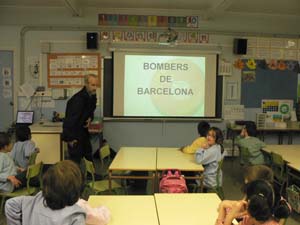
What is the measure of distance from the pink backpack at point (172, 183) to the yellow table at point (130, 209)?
2.43ft

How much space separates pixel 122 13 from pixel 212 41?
1.81m

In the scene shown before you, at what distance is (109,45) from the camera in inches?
260

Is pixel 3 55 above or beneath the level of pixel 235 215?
above

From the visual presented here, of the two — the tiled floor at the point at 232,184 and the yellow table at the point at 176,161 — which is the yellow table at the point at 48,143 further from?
the yellow table at the point at 176,161

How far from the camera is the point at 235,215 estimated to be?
2021 millimetres

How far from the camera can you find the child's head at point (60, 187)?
5.71ft

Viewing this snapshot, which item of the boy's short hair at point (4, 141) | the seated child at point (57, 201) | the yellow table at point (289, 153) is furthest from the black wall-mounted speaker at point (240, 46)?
the seated child at point (57, 201)

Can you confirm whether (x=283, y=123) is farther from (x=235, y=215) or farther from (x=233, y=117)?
(x=235, y=215)

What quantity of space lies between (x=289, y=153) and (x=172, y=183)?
203cm

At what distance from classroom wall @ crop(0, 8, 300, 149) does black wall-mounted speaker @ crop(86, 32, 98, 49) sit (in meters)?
0.15

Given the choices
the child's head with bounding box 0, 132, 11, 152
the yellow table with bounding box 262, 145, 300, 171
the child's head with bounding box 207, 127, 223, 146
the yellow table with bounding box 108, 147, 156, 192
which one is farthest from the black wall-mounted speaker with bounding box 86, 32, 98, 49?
the yellow table with bounding box 262, 145, 300, 171

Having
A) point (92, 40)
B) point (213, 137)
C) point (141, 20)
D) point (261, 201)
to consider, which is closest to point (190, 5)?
point (141, 20)

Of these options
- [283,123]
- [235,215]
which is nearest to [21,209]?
[235,215]

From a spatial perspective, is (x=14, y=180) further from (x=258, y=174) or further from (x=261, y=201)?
(x=261, y=201)
